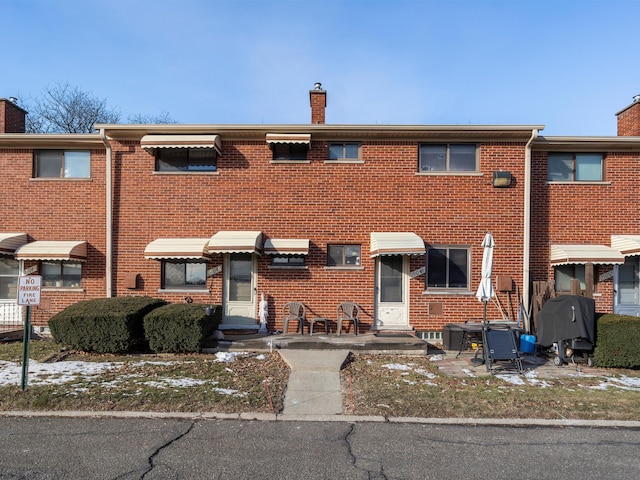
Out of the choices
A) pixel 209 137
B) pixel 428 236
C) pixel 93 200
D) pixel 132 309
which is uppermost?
pixel 209 137

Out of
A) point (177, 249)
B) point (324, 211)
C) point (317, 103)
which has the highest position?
point (317, 103)

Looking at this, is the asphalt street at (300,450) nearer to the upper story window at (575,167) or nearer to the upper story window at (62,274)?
the upper story window at (62,274)

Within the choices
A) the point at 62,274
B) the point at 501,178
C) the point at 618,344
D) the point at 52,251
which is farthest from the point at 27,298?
the point at 618,344

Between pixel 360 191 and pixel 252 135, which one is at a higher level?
pixel 252 135

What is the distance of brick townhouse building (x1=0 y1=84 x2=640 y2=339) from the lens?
11.4m

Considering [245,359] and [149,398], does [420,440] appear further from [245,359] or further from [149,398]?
[245,359]

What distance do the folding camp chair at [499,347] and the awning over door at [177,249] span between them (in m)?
6.80

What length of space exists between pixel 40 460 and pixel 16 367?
4.61 m

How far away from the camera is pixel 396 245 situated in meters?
10.7

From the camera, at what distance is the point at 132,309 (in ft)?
31.5

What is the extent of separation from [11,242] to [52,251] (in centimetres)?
116

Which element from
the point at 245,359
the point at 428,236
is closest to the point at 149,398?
the point at 245,359

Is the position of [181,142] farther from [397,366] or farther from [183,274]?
[397,366]

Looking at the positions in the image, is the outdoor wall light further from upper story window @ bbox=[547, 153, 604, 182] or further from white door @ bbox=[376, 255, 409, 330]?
white door @ bbox=[376, 255, 409, 330]
